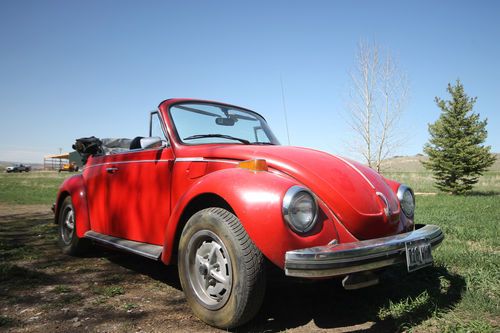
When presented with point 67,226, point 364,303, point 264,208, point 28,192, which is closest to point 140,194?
point 264,208

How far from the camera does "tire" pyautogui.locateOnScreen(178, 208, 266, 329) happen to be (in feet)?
7.14

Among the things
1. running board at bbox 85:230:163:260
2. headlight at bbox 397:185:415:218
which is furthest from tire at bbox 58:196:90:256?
headlight at bbox 397:185:415:218

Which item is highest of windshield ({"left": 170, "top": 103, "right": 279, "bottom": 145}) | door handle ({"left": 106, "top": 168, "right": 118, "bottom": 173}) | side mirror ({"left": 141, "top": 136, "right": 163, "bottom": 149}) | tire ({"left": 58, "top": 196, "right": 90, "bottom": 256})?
windshield ({"left": 170, "top": 103, "right": 279, "bottom": 145})

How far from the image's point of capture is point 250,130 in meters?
4.00

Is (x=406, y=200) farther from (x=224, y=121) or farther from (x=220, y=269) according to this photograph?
(x=224, y=121)

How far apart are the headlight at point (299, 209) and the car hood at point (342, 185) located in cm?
23

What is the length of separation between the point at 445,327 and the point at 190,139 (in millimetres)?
2547

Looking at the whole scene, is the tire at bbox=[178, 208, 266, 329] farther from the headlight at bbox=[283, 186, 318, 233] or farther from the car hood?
the car hood

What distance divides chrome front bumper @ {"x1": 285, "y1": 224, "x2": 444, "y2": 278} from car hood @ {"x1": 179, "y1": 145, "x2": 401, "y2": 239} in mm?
263

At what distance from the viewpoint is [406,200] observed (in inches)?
122

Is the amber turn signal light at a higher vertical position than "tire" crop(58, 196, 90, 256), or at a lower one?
higher

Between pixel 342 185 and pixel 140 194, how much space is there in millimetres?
2006

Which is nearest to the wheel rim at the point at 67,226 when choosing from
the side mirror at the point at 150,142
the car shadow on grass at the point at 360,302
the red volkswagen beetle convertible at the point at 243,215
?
the red volkswagen beetle convertible at the point at 243,215

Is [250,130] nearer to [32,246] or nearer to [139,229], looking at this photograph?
[139,229]
